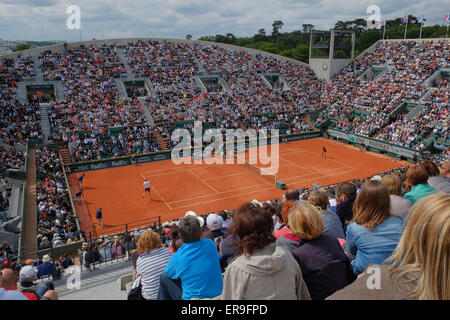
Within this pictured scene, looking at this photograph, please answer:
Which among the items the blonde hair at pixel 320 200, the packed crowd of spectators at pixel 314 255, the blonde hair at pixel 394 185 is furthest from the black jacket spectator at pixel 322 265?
the blonde hair at pixel 394 185

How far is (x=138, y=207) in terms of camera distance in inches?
858

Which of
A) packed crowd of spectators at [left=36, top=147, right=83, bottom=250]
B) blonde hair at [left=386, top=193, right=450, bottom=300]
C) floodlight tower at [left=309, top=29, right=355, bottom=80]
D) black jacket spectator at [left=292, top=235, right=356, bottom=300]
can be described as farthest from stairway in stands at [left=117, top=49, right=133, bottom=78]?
blonde hair at [left=386, top=193, right=450, bottom=300]

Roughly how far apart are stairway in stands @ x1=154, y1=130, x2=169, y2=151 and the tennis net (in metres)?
7.62

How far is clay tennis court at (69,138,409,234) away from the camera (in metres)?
21.6

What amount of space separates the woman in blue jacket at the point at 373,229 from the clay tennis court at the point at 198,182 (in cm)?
1768

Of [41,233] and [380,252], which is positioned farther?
[41,233]

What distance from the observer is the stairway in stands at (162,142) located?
33.5 metres

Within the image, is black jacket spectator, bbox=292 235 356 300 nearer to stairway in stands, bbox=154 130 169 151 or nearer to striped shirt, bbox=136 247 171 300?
striped shirt, bbox=136 247 171 300

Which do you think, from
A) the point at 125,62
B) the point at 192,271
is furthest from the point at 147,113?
the point at 192,271

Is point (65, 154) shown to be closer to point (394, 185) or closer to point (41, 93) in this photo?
point (41, 93)

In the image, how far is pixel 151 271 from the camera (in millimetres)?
4438
